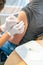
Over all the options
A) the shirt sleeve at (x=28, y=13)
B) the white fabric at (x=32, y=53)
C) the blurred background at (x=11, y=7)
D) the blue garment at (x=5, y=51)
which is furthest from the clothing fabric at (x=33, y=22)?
the blurred background at (x=11, y=7)

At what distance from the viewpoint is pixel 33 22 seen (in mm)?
1492

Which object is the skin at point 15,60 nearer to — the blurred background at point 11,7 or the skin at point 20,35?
the skin at point 20,35

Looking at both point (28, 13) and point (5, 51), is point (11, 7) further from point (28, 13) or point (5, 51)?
point (5, 51)

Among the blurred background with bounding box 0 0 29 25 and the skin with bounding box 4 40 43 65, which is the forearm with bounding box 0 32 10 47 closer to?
the skin with bounding box 4 40 43 65

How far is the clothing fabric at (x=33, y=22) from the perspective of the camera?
4.89ft

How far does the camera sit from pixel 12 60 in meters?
1.08

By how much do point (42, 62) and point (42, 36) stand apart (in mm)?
456

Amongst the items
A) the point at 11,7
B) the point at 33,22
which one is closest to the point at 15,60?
the point at 33,22

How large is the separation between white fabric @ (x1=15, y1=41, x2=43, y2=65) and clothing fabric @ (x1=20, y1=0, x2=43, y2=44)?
1.01 feet

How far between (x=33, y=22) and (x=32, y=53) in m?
0.48

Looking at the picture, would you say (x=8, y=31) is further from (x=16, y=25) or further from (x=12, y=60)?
(x=12, y=60)

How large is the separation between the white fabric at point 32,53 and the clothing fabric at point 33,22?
308mm

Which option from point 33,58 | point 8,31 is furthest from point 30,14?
point 33,58

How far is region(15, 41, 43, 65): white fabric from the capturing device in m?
1.01
